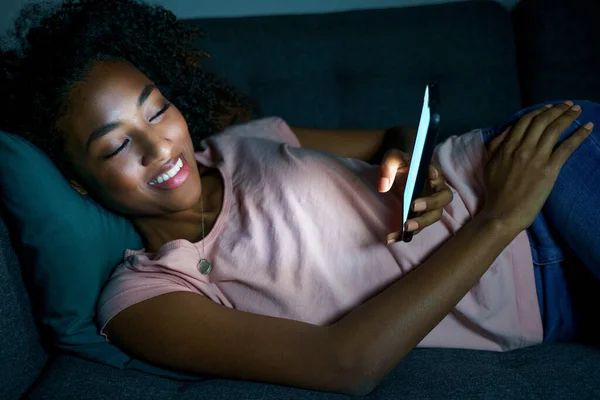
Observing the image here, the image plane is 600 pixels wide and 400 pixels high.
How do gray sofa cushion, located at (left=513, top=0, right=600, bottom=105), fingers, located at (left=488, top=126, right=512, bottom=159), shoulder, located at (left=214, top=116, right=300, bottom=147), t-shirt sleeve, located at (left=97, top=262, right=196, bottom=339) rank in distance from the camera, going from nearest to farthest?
t-shirt sleeve, located at (left=97, top=262, right=196, bottom=339) < fingers, located at (left=488, top=126, right=512, bottom=159) < shoulder, located at (left=214, top=116, right=300, bottom=147) < gray sofa cushion, located at (left=513, top=0, right=600, bottom=105)

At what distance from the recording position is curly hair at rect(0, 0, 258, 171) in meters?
1.01

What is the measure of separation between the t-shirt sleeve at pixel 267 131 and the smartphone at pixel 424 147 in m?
0.46

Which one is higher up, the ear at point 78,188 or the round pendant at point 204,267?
the ear at point 78,188

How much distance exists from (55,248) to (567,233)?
3.01ft

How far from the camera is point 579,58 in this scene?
4.73ft

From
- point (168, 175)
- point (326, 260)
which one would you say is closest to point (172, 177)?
point (168, 175)

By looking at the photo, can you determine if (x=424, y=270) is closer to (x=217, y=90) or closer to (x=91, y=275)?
(x=91, y=275)

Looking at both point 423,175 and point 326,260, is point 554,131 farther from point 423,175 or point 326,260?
point 326,260

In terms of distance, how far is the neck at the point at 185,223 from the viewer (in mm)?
1098

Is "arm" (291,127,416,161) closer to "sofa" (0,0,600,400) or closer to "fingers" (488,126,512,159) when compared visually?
"sofa" (0,0,600,400)

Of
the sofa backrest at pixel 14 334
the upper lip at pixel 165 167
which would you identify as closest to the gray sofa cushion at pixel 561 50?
the upper lip at pixel 165 167

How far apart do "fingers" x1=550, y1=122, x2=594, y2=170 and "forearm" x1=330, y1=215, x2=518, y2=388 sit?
0.16 metres

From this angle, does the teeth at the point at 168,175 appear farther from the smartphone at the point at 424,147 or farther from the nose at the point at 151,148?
the smartphone at the point at 424,147

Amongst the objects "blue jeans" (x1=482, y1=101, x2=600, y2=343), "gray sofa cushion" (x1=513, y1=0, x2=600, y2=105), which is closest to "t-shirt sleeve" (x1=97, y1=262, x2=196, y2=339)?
"blue jeans" (x1=482, y1=101, x2=600, y2=343)
